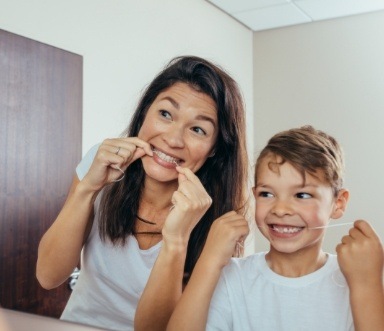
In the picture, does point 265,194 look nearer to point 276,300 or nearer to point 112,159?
point 276,300

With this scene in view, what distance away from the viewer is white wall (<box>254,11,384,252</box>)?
666mm

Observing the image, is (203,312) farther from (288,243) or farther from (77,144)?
(77,144)

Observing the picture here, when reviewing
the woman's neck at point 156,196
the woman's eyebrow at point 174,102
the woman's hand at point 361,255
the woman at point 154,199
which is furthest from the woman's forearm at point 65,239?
the woman's hand at point 361,255

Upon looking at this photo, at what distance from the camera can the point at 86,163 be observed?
0.93 meters

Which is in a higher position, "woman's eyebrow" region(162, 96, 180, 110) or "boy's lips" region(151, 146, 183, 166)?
"woman's eyebrow" region(162, 96, 180, 110)

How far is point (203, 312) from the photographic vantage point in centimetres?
74

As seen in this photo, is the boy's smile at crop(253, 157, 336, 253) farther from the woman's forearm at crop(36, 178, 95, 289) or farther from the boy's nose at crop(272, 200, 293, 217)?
the woman's forearm at crop(36, 178, 95, 289)

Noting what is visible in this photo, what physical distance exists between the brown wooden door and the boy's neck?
16.3 inches

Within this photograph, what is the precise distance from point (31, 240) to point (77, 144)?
0.21 m

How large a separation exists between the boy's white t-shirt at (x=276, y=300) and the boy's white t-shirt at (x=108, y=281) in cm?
14

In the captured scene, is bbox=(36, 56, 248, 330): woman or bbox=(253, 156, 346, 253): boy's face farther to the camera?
bbox=(36, 56, 248, 330): woman

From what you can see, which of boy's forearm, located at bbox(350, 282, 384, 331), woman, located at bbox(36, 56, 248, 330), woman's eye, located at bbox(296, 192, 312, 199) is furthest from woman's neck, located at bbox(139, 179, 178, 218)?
boy's forearm, located at bbox(350, 282, 384, 331)

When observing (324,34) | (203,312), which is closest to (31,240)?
(203,312)

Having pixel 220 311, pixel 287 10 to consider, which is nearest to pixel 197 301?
pixel 220 311
